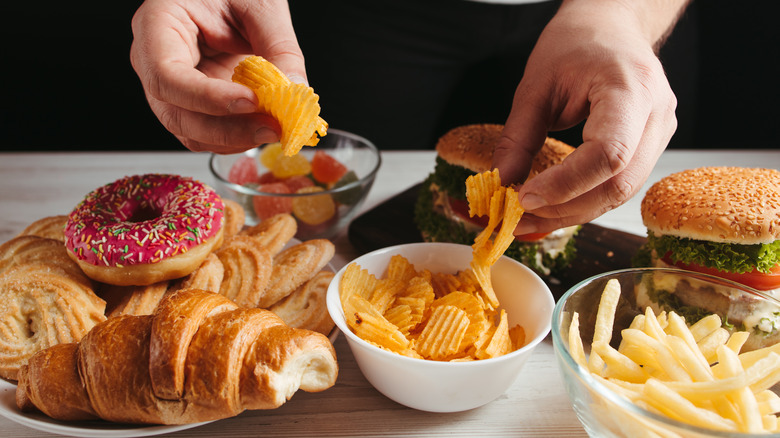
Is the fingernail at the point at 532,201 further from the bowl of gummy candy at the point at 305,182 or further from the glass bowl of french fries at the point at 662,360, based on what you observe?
the bowl of gummy candy at the point at 305,182

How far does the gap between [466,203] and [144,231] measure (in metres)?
1.29

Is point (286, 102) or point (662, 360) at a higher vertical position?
point (286, 102)

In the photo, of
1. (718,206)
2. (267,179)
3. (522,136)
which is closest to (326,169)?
(267,179)

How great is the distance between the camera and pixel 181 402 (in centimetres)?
126

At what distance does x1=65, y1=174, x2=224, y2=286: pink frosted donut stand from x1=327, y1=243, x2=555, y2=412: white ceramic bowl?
0.49 metres

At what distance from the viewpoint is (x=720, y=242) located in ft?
5.78

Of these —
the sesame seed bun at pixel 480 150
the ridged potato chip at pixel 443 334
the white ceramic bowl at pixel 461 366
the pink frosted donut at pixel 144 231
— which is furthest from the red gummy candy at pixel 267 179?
the ridged potato chip at pixel 443 334

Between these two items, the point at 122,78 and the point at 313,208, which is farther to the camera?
the point at 122,78

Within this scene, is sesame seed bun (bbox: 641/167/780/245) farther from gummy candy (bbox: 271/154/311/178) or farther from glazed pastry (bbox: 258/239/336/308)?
gummy candy (bbox: 271/154/311/178)

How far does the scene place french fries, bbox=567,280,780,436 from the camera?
42.4 inches

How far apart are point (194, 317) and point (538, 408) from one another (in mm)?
971

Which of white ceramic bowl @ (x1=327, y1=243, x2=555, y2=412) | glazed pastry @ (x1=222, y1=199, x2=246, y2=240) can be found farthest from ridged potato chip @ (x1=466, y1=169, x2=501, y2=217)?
glazed pastry @ (x1=222, y1=199, x2=246, y2=240)

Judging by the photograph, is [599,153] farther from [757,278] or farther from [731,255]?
[757,278]

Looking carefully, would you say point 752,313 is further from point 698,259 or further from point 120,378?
point 120,378
